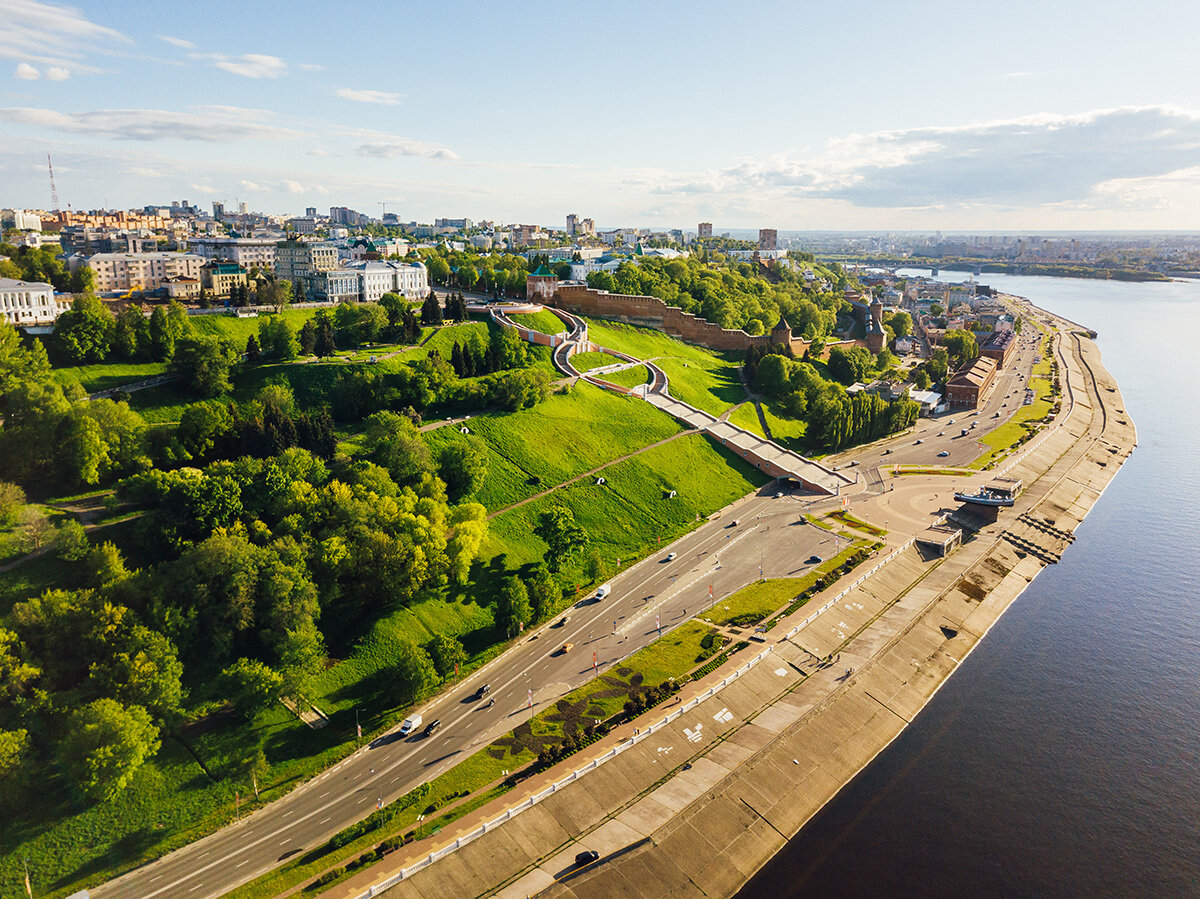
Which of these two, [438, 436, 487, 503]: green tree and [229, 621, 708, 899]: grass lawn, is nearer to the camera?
[229, 621, 708, 899]: grass lawn

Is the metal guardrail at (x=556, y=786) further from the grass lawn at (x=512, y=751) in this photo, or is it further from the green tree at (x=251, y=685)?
the green tree at (x=251, y=685)

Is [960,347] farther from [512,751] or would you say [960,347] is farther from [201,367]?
[512,751]

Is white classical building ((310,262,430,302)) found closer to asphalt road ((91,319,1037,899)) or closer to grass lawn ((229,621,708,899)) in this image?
asphalt road ((91,319,1037,899))

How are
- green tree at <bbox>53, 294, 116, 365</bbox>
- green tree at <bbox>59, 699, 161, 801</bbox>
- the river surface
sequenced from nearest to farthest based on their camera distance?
green tree at <bbox>59, 699, 161, 801</bbox>
the river surface
green tree at <bbox>53, 294, 116, 365</bbox>

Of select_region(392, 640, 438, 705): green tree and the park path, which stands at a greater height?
the park path

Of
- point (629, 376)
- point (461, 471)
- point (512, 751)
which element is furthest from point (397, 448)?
point (629, 376)

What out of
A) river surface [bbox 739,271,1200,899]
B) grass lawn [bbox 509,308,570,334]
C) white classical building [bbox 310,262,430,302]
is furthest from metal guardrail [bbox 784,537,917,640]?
white classical building [bbox 310,262,430,302]
